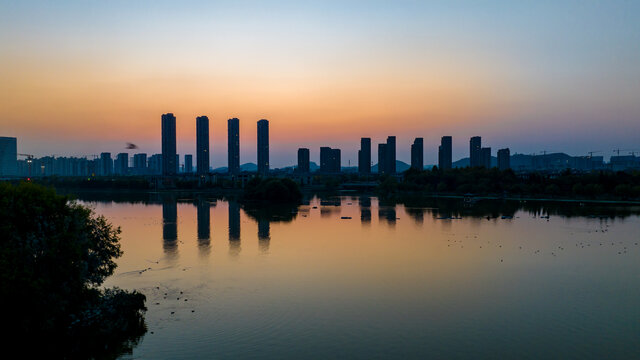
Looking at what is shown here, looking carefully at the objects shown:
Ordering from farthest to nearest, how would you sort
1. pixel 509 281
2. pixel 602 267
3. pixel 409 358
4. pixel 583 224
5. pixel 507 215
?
pixel 507 215 → pixel 583 224 → pixel 602 267 → pixel 509 281 → pixel 409 358

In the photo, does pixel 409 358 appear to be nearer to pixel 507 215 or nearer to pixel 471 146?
pixel 507 215

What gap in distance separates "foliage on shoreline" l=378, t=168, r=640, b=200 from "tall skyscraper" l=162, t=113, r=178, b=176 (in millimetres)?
79628

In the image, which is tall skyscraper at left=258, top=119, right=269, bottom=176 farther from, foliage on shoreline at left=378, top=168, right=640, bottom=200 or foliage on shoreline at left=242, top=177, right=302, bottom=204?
foliage on shoreline at left=242, top=177, right=302, bottom=204

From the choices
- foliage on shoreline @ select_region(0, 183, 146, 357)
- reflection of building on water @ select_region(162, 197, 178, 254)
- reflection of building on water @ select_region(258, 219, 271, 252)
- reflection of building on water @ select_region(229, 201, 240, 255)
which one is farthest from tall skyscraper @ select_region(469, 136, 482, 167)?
foliage on shoreline @ select_region(0, 183, 146, 357)

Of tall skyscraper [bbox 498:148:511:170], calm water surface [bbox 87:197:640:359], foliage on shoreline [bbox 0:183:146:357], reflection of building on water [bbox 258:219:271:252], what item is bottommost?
calm water surface [bbox 87:197:640:359]

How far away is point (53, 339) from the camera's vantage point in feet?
41.6

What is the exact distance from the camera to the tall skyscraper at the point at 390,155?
19112cm

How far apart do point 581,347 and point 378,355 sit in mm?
6212

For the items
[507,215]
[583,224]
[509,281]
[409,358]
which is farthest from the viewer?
[507,215]

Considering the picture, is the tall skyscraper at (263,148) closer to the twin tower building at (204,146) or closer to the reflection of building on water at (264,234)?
the twin tower building at (204,146)

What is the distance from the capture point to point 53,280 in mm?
12977

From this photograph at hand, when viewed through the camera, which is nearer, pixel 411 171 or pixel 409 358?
pixel 409 358

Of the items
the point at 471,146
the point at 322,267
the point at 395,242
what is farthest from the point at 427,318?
the point at 471,146

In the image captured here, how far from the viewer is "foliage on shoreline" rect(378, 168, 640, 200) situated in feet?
222
